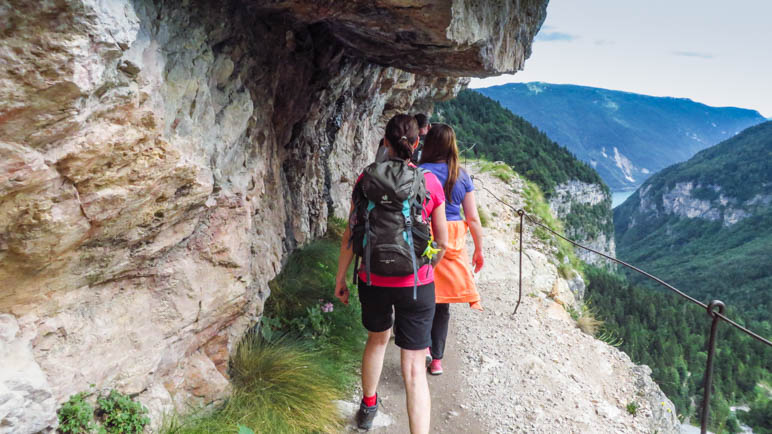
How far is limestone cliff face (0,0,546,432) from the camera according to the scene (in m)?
1.95

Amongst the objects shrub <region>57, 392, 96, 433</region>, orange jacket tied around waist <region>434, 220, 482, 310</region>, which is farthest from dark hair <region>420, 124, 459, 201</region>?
shrub <region>57, 392, 96, 433</region>

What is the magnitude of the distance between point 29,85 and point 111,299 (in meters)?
1.42

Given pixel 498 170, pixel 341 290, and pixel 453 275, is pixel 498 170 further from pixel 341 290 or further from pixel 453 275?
pixel 341 290

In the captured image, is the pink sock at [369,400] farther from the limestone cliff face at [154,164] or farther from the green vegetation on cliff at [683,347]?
the green vegetation on cliff at [683,347]

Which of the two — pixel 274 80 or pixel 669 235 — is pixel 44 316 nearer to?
pixel 274 80

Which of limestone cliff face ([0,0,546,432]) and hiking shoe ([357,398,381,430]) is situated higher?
limestone cliff face ([0,0,546,432])

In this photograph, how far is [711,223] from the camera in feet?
415

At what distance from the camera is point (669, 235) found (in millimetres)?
131125

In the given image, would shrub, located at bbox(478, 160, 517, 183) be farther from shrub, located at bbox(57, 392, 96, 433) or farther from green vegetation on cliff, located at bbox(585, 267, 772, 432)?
green vegetation on cliff, located at bbox(585, 267, 772, 432)

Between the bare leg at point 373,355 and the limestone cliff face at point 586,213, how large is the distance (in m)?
63.2

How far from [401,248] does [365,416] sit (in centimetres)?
163

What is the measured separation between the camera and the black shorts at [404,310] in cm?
303

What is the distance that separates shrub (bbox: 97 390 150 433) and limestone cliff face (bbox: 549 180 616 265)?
64285 mm

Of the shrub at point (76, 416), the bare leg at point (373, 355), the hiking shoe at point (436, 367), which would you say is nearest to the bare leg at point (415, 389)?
the bare leg at point (373, 355)
